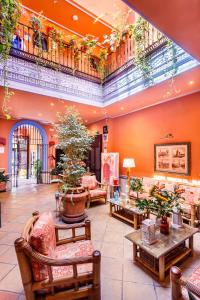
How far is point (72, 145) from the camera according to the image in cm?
376

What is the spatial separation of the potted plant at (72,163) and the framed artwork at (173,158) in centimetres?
220

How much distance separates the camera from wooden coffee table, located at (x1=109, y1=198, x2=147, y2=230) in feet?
10.9

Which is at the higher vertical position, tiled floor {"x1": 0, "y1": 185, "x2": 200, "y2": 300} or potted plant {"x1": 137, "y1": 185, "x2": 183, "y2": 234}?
potted plant {"x1": 137, "y1": 185, "x2": 183, "y2": 234}

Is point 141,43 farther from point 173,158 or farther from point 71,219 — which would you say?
point 71,219

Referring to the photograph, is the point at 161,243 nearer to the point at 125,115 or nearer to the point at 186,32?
the point at 186,32

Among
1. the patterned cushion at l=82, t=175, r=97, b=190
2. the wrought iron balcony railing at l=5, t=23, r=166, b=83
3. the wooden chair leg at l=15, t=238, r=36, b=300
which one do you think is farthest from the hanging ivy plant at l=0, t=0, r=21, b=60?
the patterned cushion at l=82, t=175, r=97, b=190

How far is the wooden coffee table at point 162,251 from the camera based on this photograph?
199cm

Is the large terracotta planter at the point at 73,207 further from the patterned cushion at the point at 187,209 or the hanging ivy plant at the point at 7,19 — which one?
the hanging ivy plant at the point at 7,19

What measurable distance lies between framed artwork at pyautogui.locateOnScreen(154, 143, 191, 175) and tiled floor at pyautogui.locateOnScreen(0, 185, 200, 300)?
1.70 meters

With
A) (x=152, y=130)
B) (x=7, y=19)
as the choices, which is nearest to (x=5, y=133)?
(x=7, y=19)

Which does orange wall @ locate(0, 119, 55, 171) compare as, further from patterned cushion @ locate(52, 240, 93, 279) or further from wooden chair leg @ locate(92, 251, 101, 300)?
wooden chair leg @ locate(92, 251, 101, 300)

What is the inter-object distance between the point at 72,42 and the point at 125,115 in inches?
115

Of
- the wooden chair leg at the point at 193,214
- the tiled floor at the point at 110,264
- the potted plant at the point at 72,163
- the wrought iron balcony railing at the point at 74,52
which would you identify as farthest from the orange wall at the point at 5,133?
the wooden chair leg at the point at 193,214

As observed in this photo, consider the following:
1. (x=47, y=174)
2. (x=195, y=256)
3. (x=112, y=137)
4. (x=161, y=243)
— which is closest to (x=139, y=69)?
(x=112, y=137)
